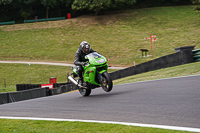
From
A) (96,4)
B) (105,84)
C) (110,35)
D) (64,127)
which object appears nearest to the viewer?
(64,127)

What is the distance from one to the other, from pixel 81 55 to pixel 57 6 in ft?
193

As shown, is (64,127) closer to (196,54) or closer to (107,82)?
(107,82)

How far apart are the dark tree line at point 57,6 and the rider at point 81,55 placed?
4925cm

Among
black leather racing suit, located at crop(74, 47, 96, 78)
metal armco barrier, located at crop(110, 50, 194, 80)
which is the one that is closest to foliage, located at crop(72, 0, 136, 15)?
metal armco barrier, located at crop(110, 50, 194, 80)

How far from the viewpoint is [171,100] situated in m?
8.12

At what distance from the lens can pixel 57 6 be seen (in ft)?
224

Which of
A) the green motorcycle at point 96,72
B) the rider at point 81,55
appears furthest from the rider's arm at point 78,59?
the green motorcycle at point 96,72

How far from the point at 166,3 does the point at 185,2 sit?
463cm

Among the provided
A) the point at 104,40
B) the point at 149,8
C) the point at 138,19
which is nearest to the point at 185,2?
the point at 149,8

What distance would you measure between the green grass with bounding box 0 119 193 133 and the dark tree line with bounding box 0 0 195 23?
54.8 m

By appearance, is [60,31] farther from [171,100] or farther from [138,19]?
[171,100]

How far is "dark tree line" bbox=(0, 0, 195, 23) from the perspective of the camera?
2418 inches

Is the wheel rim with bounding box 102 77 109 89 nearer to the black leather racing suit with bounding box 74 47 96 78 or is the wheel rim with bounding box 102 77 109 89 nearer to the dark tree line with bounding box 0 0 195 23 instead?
the black leather racing suit with bounding box 74 47 96 78

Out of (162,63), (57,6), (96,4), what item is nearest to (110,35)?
(96,4)
